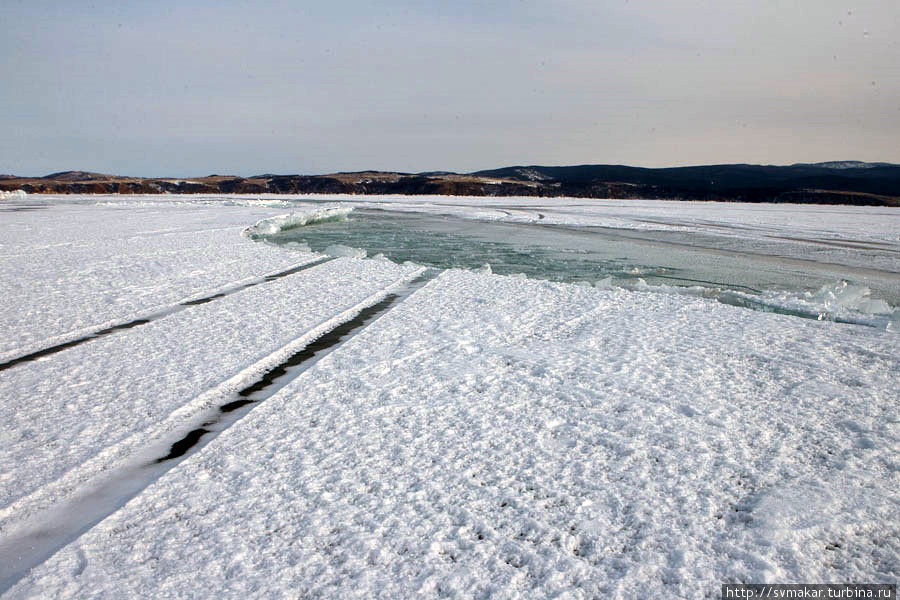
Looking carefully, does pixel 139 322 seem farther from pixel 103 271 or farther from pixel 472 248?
pixel 472 248

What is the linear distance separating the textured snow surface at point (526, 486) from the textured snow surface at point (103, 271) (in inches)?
99.5

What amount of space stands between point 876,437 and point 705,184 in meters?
112

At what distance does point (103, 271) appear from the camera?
7078 millimetres

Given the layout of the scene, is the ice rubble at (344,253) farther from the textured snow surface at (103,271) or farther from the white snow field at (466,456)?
the white snow field at (466,456)

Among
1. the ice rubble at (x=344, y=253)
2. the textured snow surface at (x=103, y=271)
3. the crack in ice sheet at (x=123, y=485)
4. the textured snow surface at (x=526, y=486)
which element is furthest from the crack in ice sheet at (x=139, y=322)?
the textured snow surface at (x=526, y=486)

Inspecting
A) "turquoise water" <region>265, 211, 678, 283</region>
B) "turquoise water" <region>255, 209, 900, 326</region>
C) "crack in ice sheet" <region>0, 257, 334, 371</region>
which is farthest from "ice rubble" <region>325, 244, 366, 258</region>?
"crack in ice sheet" <region>0, 257, 334, 371</region>

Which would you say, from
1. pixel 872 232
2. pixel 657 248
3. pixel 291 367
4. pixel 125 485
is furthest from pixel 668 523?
pixel 872 232

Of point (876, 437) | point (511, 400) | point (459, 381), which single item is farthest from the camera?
point (459, 381)

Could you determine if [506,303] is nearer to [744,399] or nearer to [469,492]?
[744,399]

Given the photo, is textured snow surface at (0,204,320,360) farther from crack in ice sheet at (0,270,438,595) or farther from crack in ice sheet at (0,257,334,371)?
crack in ice sheet at (0,270,438,595)

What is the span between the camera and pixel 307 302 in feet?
18.3

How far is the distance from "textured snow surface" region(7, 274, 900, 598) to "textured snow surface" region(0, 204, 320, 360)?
2.53 meters

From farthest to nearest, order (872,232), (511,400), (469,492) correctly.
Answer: (872,232)
(511,400)
(469,492)

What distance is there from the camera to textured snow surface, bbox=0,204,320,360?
4.74m
